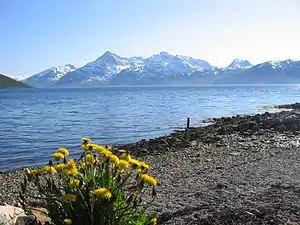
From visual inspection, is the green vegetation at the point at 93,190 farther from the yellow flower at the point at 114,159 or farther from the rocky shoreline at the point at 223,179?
the rocky shoreline at the point at 223,179

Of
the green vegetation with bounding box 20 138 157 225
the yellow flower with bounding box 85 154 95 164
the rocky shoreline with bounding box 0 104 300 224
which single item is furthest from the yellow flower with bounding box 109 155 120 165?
the rocky shoreline with bounding box 0 104 300 224

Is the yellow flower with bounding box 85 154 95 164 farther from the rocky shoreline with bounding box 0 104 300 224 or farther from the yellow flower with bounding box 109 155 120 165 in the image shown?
the rocky shoreline with bounding box 0 104 300 224

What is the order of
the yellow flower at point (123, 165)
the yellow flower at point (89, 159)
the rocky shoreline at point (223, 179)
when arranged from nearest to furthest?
the yellow flower at point (123, 165) < the yellow flower at point (89, 159) < the rocky shoreline at point (223, 179)

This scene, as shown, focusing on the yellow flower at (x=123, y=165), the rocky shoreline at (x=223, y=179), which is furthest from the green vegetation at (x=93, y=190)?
the rocky shoreline at (x=223, y=179)

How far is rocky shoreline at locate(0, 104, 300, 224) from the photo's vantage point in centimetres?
741

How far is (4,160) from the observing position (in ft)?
74.8

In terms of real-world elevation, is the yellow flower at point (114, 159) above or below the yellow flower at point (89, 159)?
above

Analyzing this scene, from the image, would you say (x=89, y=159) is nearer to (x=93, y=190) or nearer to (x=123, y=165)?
(x=93, y=190)

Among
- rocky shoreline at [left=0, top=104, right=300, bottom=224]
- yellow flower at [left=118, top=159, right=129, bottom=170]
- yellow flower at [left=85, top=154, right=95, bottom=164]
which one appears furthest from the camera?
rocky shoreline at [left=0, top=104, right=300, bottom=224]

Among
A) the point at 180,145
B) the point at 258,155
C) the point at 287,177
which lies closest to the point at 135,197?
the point at 287,177

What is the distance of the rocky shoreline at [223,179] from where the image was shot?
7.41 metres

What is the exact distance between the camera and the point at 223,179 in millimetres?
11938

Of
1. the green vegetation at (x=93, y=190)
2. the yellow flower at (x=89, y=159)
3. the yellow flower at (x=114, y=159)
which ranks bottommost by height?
the green vegetation at (x=93, y=190)

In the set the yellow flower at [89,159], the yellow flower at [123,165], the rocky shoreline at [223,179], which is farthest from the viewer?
the rocky shoreline at [223,179]
